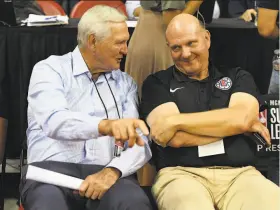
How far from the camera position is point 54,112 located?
218cm

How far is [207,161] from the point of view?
7.85ft

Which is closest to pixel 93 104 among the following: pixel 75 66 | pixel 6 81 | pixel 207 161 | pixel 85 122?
pixel 75 66

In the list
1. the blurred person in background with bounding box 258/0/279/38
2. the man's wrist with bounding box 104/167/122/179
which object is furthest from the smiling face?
the blurred person in background with bounding box 258/0/279/38

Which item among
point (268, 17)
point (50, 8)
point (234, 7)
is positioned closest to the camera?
point (268, 17)

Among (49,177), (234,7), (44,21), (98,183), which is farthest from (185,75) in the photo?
(234,7)

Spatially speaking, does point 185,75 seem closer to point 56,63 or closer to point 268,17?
point 56,63

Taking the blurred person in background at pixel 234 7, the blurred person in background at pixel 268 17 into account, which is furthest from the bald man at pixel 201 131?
the blurred person in background at pixel 234 7

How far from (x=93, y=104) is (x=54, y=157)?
29 cm

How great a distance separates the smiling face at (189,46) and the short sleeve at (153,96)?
5.4 inches

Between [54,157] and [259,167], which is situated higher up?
[54,157]

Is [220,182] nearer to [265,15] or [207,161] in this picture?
[207,161]

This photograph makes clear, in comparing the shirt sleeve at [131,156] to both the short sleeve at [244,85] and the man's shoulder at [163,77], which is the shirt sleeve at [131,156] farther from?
the short sleeve at [244,85]

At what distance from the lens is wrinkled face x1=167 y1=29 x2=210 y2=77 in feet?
8.08

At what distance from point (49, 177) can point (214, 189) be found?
2.37 ft
